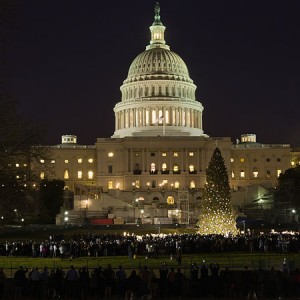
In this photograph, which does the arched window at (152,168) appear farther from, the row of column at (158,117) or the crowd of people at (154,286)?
the crowd of people at (154,286)

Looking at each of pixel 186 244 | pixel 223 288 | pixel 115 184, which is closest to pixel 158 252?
pixel 186 244

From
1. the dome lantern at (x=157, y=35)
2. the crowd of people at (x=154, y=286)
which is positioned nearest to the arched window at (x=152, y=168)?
the dome lantern at (x=157, y=35)

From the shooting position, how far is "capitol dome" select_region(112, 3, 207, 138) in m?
147

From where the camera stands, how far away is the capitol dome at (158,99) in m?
147

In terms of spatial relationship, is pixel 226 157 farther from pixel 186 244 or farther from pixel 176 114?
pixel 186 244

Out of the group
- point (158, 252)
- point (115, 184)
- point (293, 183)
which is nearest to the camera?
point (158, 252)

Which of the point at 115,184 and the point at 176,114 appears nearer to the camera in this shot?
the point at 115,184

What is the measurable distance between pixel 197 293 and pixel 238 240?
21474 mm

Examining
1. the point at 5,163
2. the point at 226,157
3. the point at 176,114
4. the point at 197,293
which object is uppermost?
the point at 176,114

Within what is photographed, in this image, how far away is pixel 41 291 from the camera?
87.8 feet

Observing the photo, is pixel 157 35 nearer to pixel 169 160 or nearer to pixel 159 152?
pixel 159 152

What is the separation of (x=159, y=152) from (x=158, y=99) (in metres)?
16.7

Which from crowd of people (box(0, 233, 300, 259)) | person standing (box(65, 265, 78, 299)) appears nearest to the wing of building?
crowd of people (box(0, 233, 300, 259))

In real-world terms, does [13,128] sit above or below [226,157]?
below
